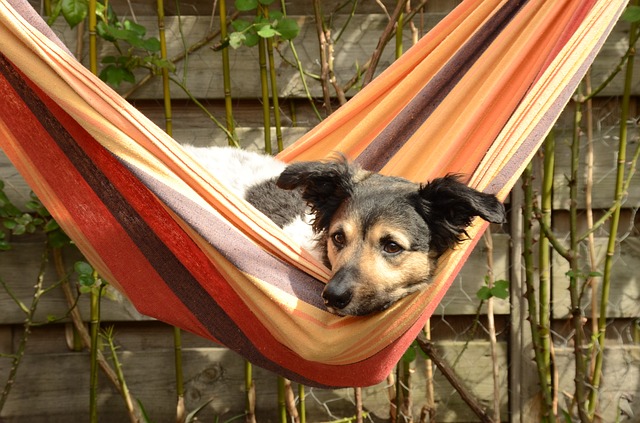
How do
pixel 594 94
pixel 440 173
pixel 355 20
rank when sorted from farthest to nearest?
1. pixel 355 20
2. pixel 594 94
3. pixel 440 173

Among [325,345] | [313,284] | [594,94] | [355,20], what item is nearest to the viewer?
[325,345]

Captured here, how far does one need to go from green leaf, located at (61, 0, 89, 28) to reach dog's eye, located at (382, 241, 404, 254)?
1.46 m

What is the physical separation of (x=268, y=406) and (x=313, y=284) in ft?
5.23

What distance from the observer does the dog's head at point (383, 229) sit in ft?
6.07

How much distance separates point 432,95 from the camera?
7.89ft

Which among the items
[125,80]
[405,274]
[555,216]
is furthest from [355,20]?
[405,274]

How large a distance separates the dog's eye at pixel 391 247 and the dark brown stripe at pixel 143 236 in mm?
406

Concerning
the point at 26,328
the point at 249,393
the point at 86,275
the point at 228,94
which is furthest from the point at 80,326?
the point at 228,94

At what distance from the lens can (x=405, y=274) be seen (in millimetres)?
1975

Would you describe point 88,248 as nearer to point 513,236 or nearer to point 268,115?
point 268,115

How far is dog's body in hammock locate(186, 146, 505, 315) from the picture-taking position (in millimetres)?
1816

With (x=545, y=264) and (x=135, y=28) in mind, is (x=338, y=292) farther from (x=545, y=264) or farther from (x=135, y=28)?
(x=135, y=28)

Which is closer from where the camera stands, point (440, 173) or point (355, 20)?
point (440, 173)

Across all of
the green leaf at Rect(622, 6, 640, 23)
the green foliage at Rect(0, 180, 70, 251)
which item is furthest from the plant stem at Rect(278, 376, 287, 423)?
the green leaf at Rect(622, 6, 640, 23)
